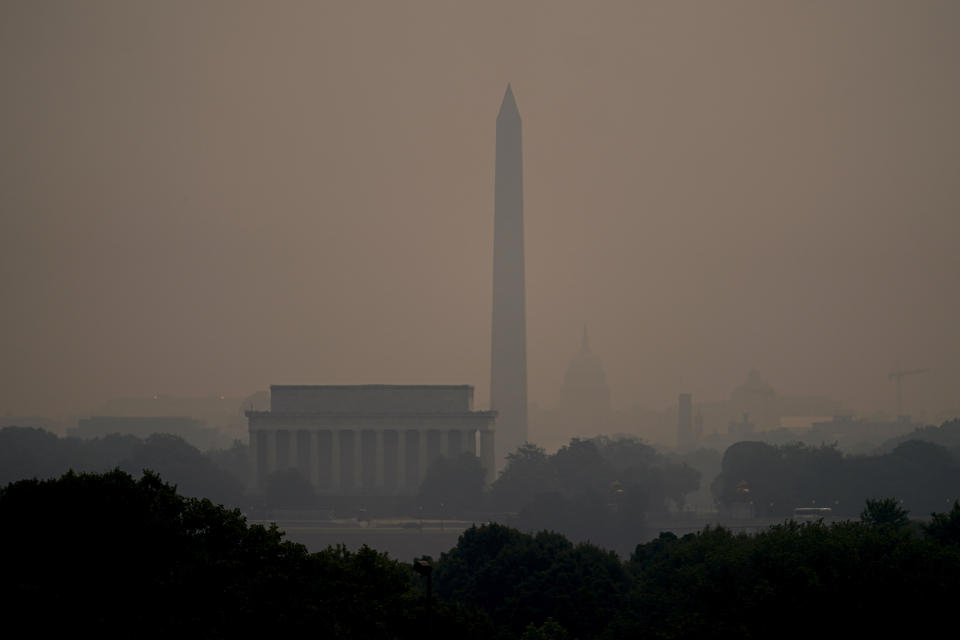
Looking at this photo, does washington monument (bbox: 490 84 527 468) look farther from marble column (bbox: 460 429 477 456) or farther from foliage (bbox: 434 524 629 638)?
foliage (bbox: 434 524 629 638)

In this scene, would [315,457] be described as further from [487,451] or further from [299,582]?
[299,582]

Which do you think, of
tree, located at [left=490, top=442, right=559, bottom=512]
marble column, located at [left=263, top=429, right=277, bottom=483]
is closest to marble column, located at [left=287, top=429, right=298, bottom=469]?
marble column, located at [left=263, top=429, right=277, bottom=483]

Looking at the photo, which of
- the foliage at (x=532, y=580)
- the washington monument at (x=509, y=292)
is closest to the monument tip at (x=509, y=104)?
the washington monument at (x=509, y=292)

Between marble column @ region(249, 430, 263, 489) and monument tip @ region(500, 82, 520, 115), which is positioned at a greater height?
monument tip @ region(500, 82, 520, 115)

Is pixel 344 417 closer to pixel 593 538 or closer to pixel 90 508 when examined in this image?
pixel 593 538

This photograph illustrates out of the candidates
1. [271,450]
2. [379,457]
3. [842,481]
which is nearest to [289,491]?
[271,450]

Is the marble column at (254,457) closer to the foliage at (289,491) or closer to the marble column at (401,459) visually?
the marble column at (401,459)
